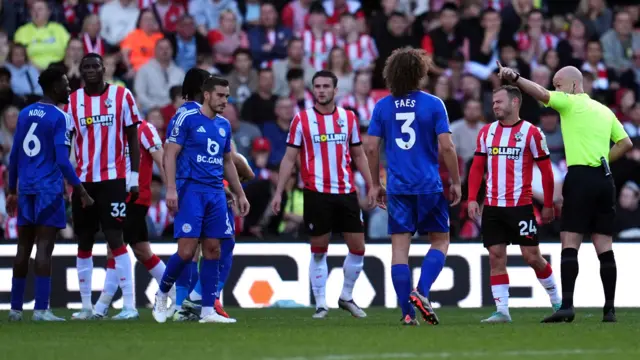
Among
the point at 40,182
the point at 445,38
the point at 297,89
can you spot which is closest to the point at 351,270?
the point at 40,182

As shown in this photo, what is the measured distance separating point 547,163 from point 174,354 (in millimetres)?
4450

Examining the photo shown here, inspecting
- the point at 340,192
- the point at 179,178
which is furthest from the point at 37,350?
the point at 340,192

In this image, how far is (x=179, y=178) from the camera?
11.5 m

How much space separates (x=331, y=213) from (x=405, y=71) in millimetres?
2283

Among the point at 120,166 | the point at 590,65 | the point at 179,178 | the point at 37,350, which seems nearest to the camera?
the point at 37,350

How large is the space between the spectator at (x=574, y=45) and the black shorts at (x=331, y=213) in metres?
8.56

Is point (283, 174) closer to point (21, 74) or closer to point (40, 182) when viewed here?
point (40, 182)

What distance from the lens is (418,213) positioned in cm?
1101

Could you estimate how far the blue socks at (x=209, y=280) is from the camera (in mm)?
11523

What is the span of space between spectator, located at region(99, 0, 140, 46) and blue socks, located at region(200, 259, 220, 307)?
882 centimetres

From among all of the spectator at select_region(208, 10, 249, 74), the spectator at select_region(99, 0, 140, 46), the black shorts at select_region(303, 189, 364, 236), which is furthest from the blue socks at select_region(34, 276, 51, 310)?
the spectator at select_region(208, 10, 249, 74)

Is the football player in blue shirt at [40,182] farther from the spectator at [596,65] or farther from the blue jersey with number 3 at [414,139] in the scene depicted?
the spectator at [596,65]

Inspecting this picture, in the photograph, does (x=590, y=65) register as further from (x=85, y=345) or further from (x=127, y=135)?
(x=85, y=345)

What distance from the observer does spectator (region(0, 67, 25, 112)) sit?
18375 millimetres
